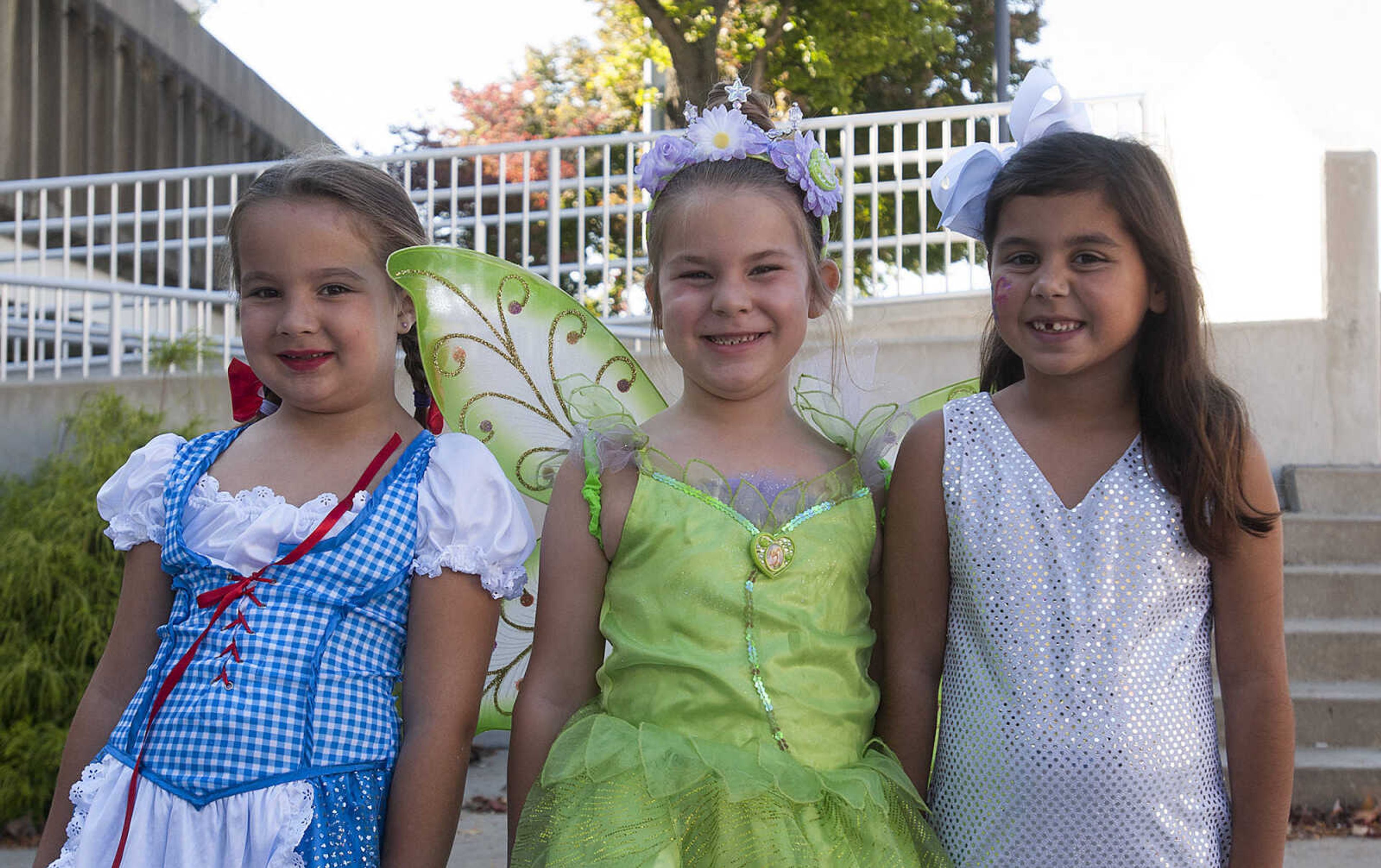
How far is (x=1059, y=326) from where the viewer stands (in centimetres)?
190

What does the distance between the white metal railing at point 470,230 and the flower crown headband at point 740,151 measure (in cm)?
350

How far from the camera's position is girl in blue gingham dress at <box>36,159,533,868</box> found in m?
1.76

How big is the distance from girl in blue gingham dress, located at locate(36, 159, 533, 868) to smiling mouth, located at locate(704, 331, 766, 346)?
42 centimetres

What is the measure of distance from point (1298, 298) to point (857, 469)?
5.20 m

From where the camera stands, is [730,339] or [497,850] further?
[497,850]

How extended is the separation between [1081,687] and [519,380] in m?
1.15

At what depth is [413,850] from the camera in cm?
180

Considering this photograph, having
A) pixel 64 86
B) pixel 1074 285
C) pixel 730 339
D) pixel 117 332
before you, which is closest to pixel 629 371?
pixel 730 339

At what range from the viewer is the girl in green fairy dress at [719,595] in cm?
176

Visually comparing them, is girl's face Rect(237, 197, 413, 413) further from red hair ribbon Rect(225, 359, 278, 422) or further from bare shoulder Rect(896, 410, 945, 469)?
bare shoulder Rect(896, 410, 945, 469)

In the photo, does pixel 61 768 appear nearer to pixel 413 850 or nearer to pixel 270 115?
pixel 413 850

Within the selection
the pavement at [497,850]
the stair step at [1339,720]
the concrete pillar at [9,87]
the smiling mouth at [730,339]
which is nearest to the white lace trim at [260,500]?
the smiling mouth at [730,339]

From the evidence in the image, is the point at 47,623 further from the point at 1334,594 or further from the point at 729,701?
the point at 1334,594

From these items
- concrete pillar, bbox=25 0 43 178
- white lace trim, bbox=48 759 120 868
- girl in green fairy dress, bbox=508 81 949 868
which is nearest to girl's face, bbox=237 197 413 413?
girl in green fairy dress, bbox=508 81 949 868
